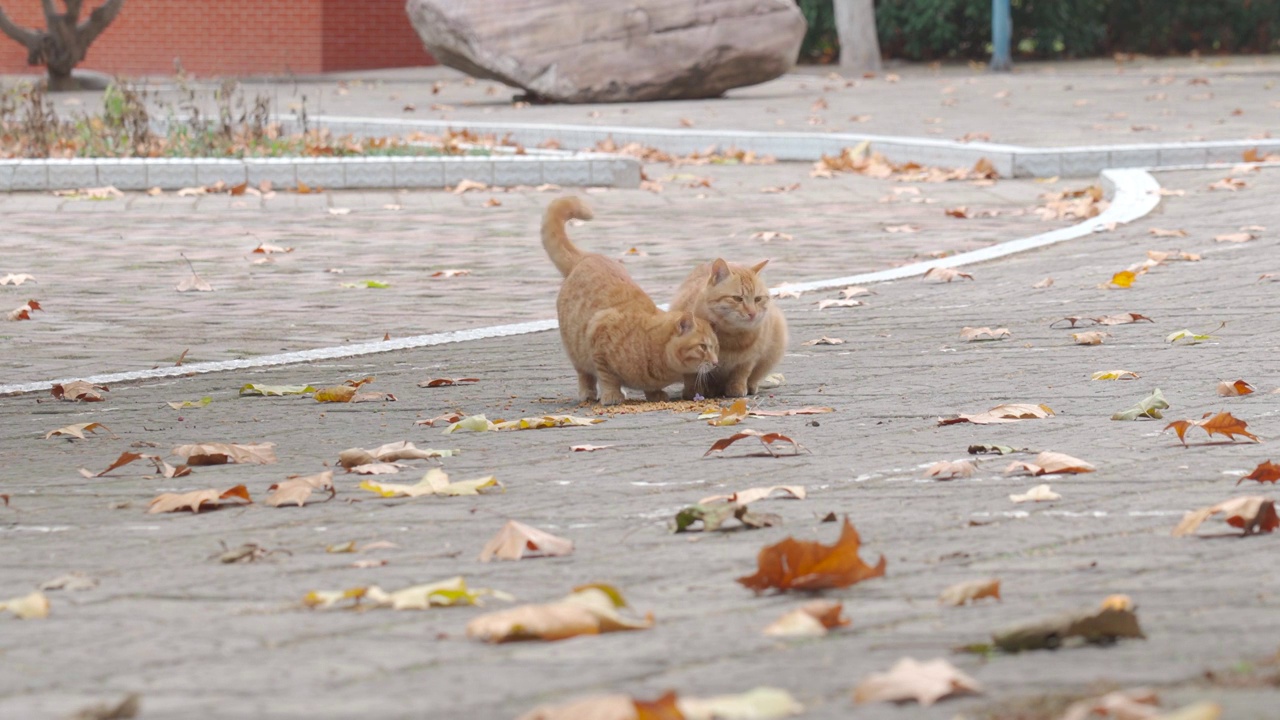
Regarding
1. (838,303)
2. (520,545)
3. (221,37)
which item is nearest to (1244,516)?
(520,545)

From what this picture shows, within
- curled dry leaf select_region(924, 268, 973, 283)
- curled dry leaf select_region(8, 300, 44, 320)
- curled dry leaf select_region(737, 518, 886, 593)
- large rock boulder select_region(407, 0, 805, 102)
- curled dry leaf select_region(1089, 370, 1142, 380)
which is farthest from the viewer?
large rock boulder select_region(407, 0, 805, 102)

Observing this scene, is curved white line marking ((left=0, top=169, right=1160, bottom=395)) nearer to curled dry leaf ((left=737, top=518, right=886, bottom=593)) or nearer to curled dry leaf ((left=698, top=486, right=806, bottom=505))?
curled dry leaf ((left=698, top=486, right=806, bottom=505))

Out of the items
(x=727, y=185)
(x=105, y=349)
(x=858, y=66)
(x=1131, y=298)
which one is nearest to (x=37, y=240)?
(x=105, y=349)

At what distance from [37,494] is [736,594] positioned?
6.66 feet

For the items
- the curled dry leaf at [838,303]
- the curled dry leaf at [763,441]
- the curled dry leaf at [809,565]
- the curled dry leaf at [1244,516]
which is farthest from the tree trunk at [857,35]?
the curled dry leaf at [809,565]

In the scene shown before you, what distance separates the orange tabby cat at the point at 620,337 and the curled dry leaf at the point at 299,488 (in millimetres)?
1352

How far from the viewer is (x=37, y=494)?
4.27 m

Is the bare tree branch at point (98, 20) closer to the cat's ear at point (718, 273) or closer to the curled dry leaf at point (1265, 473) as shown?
the cat's ear at point (718, 273)

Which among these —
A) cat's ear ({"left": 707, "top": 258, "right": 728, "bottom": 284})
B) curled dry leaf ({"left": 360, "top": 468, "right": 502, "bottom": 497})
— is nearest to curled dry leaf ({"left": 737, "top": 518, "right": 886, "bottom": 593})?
curled dry leaf ({"left": 360, "top": 468, "right": 502, "bottom": 497})

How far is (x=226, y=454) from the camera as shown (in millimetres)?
4664

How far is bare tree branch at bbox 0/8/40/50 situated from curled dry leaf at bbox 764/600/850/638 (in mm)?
20828

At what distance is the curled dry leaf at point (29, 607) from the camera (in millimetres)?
3088

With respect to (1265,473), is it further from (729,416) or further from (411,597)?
(411,597)

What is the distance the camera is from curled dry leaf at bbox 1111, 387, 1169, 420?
484cm
